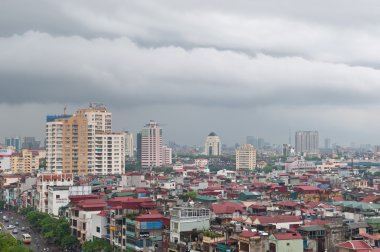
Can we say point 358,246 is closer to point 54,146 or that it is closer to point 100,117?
point 54,146

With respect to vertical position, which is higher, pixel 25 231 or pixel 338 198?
pixel 338 198

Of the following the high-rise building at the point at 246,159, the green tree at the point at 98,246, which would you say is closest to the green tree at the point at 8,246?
the green tree at the point at 98,246

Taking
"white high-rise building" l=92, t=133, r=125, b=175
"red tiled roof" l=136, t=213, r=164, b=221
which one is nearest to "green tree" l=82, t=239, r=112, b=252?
"red tiled roof" l=136, t=213, r=164, b=221

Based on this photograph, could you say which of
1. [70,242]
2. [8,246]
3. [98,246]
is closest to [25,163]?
[70,242]

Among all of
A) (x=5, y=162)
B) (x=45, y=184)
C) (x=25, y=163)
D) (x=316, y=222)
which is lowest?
(x=316, y=222)

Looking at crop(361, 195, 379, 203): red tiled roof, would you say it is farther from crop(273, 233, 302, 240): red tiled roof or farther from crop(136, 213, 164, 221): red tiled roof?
crop(273, 233, 302, 240): red tiled roof

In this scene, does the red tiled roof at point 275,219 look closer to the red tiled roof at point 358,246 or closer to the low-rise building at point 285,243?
the low-rise building at point 285,243

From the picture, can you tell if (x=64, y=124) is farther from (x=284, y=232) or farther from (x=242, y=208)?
A: (x=284, y=232)
